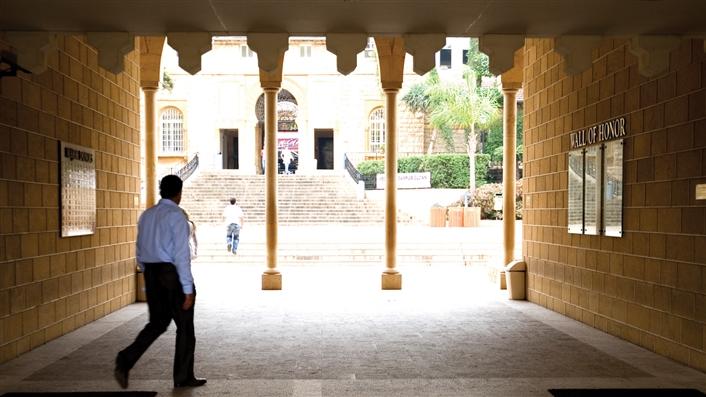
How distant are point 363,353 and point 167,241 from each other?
2.32 meters

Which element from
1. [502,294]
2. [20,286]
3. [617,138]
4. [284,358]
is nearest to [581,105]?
[617,138]

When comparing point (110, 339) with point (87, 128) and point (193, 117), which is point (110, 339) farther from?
point (193, 117)

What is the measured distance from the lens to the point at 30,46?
4.95 metres

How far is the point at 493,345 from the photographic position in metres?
6.09

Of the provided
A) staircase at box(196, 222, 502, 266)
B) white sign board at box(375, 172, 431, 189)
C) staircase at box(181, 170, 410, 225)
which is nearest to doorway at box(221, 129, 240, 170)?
staircase at box(181, 170, 410, 225)

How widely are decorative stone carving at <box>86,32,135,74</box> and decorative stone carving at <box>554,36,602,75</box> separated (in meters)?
3.55

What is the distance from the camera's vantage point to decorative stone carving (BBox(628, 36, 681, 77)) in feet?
16.6

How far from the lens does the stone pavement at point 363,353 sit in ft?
15.4

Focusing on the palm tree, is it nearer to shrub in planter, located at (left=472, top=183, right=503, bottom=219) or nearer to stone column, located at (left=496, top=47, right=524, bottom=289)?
shrub in planter, located at (left=472, top=183, right=503, bottom=219)

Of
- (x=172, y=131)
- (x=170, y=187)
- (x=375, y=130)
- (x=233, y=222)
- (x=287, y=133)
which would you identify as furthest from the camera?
(x=287, y=133)

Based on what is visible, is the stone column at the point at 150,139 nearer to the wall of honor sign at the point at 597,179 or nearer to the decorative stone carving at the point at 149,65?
the decorative stone carving at the point at 149,65

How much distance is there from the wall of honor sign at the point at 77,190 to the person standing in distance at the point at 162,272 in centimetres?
273

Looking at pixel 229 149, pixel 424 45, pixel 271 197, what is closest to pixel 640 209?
pixel 424 45

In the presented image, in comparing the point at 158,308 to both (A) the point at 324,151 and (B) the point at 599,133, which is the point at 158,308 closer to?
(B) the point at 599,133
